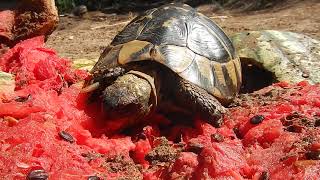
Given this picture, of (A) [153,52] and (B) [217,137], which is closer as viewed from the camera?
(B) [217,137]

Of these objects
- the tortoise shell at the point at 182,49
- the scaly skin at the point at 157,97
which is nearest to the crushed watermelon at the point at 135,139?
the scaly skin at the point at 157,97

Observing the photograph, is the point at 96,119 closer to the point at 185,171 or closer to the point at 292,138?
the point at 185,171

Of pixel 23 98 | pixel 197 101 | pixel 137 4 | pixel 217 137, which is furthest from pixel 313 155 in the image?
pixel 137 4

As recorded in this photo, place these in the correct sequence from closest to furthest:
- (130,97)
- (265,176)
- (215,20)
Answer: (265,176) → (130,97) → (215,20)

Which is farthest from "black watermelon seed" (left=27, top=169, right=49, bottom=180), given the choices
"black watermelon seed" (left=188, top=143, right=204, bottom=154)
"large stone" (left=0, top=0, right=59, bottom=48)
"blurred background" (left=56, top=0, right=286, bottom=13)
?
"blurred background" (left=56, top=0, right=286, bottom=13)

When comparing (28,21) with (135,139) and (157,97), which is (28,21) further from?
(135,139)

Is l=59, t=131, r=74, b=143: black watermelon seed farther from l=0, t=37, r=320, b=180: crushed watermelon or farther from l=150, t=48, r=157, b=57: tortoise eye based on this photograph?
l=150, t=48, r=157, b=57: tortoise eye

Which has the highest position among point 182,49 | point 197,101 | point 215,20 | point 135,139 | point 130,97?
point 182,49
